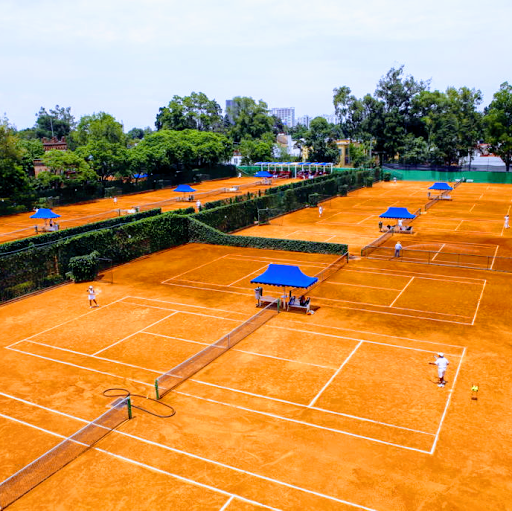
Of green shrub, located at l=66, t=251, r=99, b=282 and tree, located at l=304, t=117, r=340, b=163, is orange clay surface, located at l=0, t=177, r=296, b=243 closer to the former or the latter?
green shrub, located at l=66, t=251, r=99, b=282

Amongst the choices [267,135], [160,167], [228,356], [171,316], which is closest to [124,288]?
[171,316]

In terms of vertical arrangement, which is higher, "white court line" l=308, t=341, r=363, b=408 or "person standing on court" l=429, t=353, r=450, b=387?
"person standing on court" l=429, t=353, r=450, b=387

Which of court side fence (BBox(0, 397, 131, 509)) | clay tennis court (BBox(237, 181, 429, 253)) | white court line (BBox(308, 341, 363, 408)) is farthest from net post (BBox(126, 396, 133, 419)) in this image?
clay tennis court (BBox(237, 181, 429, 253))

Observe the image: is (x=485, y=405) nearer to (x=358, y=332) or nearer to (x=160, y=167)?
(x=358, y=332)

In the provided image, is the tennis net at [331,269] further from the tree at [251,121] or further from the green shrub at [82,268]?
the tree at [251,121]

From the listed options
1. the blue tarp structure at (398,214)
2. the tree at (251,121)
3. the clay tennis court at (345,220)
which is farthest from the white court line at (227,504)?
the tree at (251,121)

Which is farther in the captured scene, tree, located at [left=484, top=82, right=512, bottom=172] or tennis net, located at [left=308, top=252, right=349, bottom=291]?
tree, located at [left=484, top=82, right=512, bottom=172]

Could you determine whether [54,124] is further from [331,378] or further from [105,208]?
[331,378]
